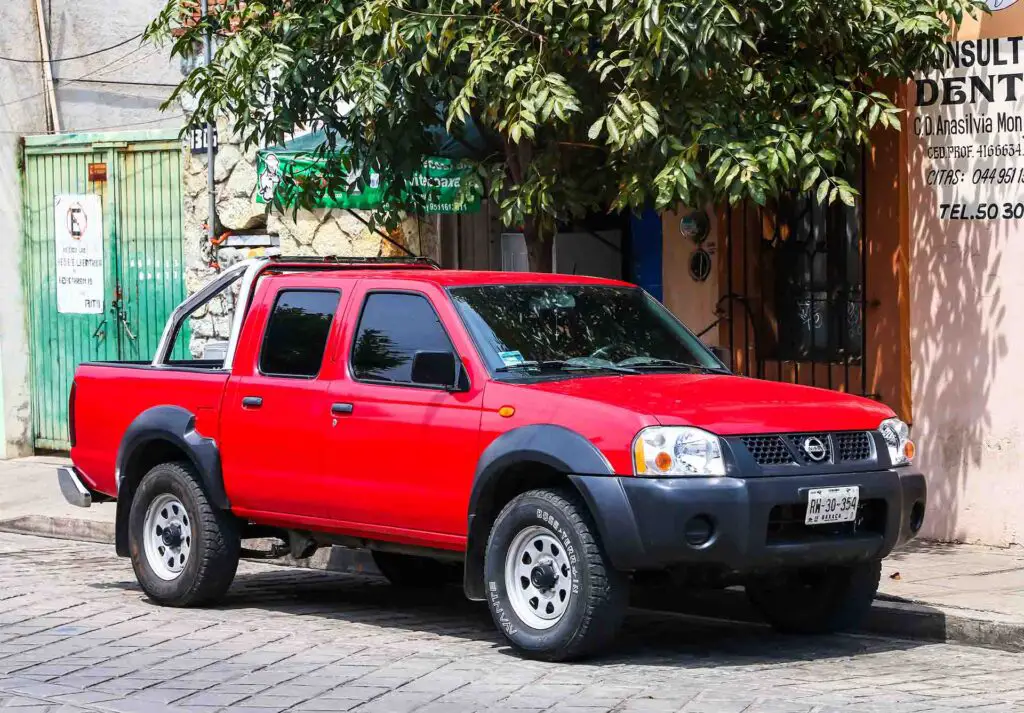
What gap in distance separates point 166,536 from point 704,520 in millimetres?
3639

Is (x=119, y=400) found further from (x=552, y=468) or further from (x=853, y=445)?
(x=853, y=445)

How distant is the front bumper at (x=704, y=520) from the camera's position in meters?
7.23

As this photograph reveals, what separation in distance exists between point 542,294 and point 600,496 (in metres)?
1.65

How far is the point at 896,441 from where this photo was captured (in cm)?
809

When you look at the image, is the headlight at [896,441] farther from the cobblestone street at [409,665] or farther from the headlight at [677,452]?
the headlight at [677,452]

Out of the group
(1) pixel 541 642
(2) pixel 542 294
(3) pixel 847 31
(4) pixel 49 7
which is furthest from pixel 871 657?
(4) pixel 49 7

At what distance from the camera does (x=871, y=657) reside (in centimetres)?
800

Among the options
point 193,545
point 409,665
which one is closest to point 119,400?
point 193,545

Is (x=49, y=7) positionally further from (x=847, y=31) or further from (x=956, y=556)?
(x=956, y=556)

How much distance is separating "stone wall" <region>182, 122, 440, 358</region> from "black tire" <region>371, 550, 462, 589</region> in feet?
15.5

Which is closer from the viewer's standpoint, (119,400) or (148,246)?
(119,400)

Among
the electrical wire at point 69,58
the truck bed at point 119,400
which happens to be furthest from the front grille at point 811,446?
the electrical wire at point 69,58

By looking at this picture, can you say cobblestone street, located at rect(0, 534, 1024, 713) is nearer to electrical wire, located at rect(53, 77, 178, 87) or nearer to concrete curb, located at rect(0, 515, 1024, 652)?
concrete curb, located at rect(0, 515, 1024, 652)

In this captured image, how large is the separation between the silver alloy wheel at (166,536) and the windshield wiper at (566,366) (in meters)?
2.43
